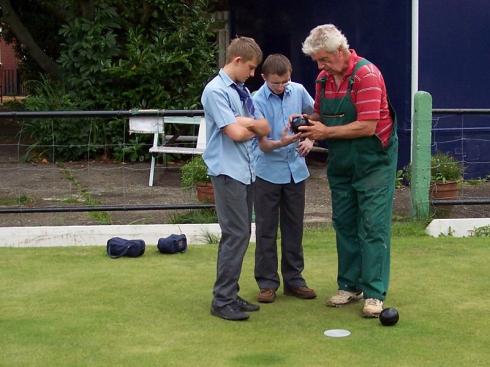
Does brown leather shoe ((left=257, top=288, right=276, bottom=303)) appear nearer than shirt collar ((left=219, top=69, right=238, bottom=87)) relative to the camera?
No

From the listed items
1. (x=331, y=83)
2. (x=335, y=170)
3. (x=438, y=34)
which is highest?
(x=438, y=34)

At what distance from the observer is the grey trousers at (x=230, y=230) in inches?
235

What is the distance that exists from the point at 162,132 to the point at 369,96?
6.27 metres

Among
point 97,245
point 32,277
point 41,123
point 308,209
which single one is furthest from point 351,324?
point 41,123

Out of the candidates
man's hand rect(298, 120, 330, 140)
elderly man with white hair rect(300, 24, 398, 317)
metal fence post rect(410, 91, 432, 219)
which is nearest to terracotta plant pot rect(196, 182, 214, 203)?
metal fence post rect(410, 91, 432, 219)

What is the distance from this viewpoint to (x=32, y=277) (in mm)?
7293

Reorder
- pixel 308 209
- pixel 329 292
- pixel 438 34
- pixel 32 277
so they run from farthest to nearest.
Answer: pixel 438 34 → pixel 308 209 → pixel 32 277 → pixel 329 292

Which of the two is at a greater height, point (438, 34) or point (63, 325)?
point (438, 34)

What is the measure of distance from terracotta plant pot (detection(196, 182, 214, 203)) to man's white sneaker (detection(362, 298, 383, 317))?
3518 millimetres

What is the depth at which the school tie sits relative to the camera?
19.8 feet

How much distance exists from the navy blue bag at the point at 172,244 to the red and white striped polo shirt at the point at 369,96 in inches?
101

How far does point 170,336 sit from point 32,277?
6.53ft

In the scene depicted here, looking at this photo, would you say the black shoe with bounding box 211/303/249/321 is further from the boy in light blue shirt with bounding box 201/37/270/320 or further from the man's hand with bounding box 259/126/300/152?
the man's hand with bounding box 259/126/300/152

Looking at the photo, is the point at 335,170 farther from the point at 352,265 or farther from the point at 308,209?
the point at 308,209
